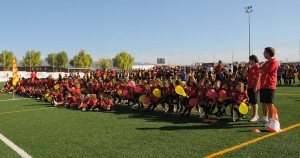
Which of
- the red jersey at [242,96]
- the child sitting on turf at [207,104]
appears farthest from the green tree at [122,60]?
the red jersey at [242,96]

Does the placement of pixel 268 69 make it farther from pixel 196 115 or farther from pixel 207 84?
pixel 196 115

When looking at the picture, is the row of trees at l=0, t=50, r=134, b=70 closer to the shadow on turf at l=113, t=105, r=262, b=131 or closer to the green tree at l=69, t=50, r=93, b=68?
the green tree at l=69, t=50, r=93, b=68

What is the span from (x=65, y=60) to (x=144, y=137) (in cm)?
11036

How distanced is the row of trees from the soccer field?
252 ft

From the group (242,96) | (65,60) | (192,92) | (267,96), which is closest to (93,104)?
(192,92)

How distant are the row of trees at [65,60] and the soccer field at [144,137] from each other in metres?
76.9

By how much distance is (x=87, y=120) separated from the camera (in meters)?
9.92

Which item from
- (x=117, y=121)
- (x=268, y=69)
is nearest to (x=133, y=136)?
(x=117, y=121)

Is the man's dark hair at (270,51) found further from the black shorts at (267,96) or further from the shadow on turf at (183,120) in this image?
the shadow on turf at (183,120)

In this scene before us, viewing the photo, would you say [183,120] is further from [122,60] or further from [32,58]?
[122,60]

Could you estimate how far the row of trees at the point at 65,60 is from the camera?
97.2 metres

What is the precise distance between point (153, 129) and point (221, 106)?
9.77 ft

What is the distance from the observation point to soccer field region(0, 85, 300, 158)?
18.8 feet

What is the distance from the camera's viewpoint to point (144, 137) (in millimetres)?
7004
